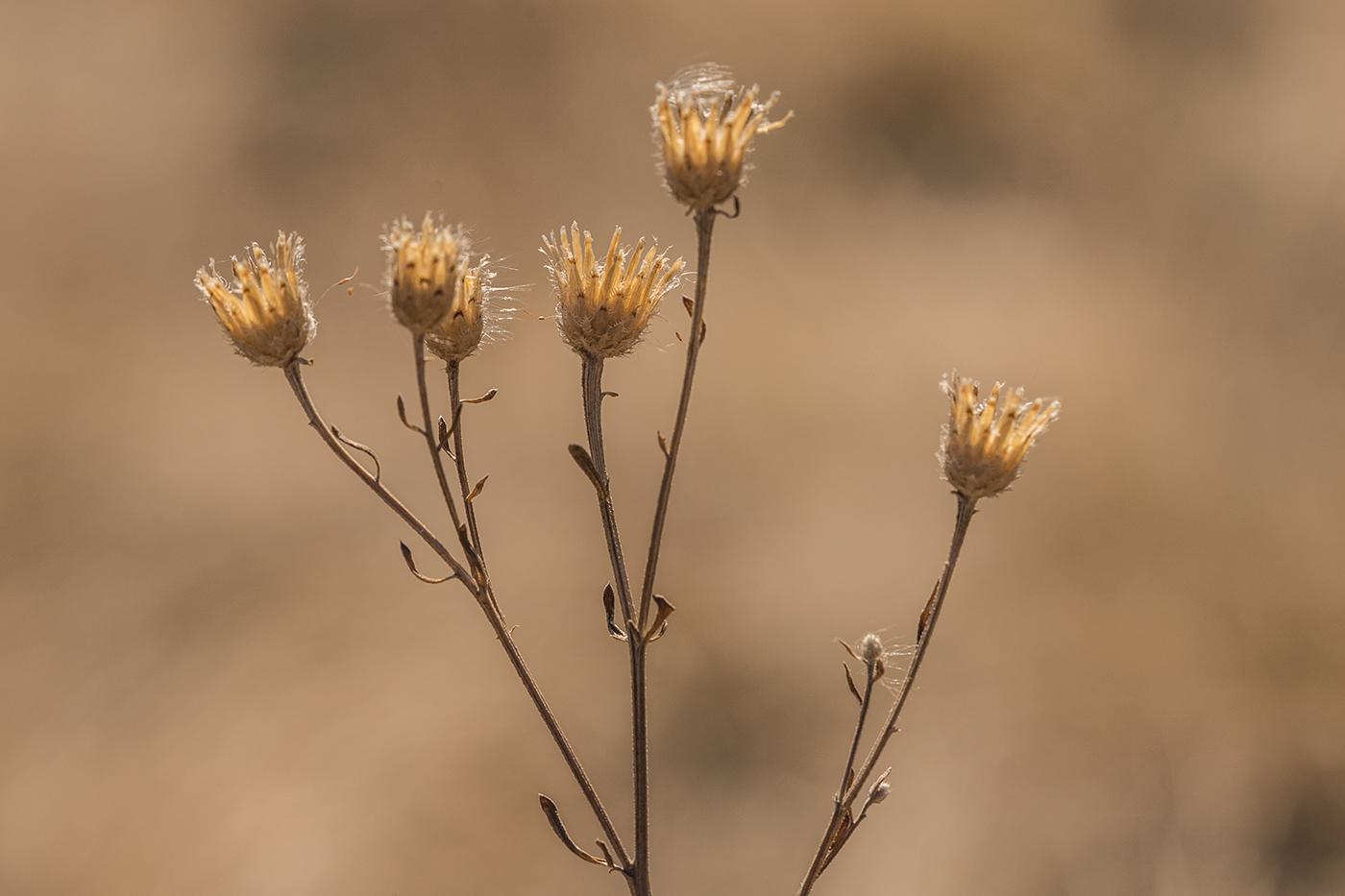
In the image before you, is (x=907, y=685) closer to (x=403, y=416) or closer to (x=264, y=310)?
(x=403, y=416)

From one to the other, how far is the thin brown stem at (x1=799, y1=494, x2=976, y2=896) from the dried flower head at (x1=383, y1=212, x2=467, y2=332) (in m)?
0.48

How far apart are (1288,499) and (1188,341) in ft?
3.14

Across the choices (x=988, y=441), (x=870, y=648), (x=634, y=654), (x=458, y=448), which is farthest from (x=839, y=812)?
(x=458, y=448)

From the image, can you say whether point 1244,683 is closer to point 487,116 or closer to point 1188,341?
point 1188,341

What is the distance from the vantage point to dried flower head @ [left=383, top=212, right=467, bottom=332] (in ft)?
2.58

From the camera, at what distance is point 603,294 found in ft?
3.11

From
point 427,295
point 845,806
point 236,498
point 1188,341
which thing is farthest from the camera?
point 1188,341

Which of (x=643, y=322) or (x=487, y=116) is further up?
(x=487, y=116)

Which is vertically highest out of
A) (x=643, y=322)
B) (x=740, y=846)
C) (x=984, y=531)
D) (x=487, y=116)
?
(x=487, y=116)

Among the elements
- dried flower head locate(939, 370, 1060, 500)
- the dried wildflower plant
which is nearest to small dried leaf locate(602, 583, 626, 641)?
the dried wildflower plant

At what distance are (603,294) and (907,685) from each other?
0.48 metres

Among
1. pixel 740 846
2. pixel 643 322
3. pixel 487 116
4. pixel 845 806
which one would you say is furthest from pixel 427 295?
pixel 487 116

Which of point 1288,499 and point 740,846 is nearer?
point 740,846

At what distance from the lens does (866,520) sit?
4.18 m
